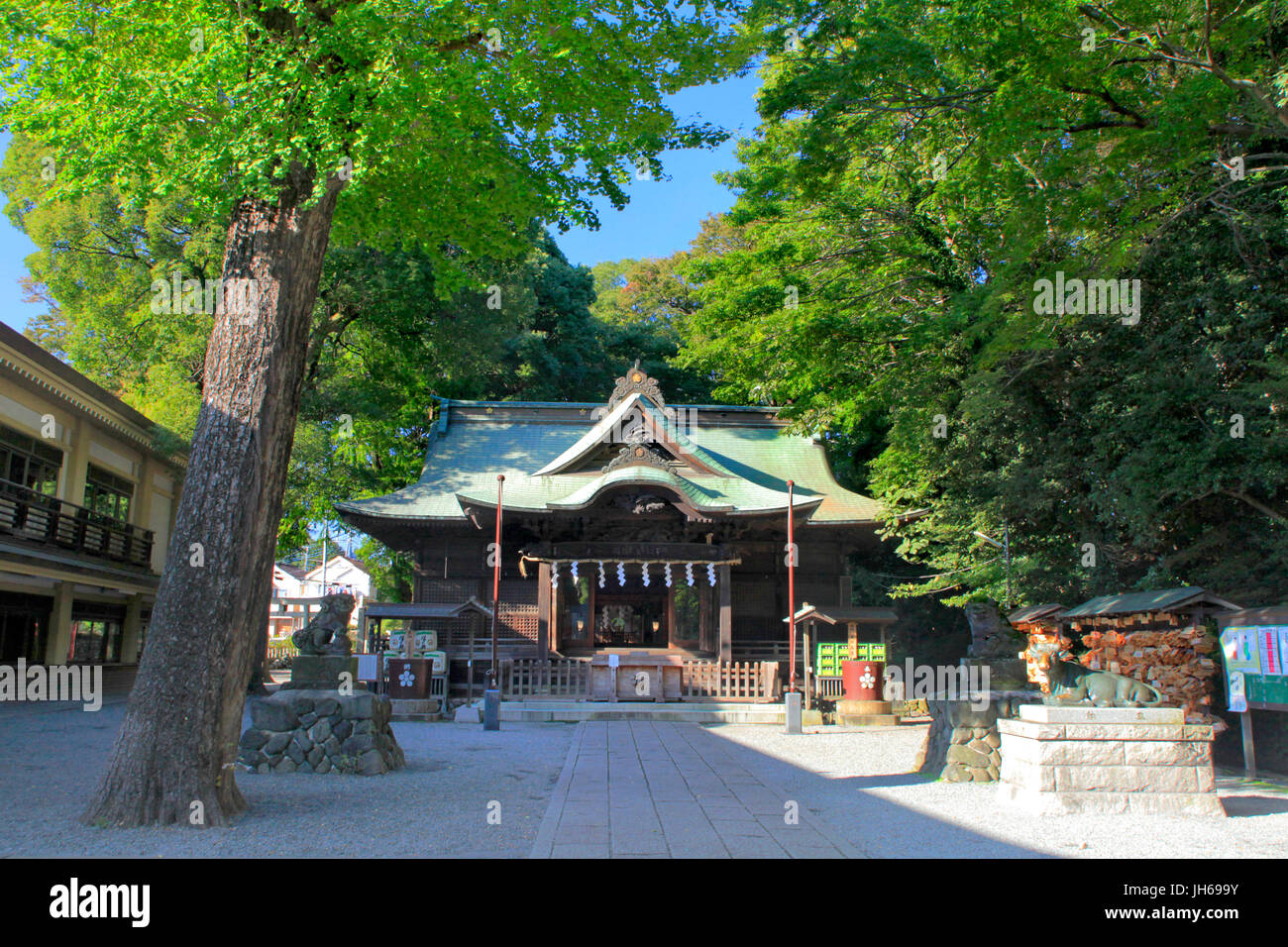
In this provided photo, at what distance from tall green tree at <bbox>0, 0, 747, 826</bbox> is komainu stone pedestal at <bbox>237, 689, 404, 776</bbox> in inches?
97.6

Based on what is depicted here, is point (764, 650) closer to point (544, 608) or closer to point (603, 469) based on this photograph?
point (544, 608)

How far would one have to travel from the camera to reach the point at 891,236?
18.1m

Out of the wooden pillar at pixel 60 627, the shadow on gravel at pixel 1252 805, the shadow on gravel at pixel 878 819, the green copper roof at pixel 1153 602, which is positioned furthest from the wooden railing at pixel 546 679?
the shadow on gravel at pixel 1252 805

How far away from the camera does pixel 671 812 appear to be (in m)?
7.12

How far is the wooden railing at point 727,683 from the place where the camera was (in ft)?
58.4

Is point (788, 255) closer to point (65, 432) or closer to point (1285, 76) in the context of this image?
point (1285, 76)

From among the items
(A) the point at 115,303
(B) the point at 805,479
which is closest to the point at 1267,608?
→ (B) the point at 805,479

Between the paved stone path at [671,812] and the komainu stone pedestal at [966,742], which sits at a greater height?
the komainu stone pedestal at [966,742]

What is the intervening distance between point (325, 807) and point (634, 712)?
9624 mm

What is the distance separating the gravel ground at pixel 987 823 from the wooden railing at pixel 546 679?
818cm

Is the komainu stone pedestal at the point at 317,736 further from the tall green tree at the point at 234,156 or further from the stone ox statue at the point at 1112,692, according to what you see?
the stone ox statue at the point at 1112,692

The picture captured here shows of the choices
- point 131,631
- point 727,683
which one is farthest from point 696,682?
point 131,631

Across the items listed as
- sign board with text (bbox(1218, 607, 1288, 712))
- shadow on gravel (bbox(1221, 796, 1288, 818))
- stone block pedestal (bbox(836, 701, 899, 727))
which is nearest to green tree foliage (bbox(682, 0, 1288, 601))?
sign board with text (bbox(1218, 607, 1288, 712))

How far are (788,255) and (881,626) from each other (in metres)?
8.46
